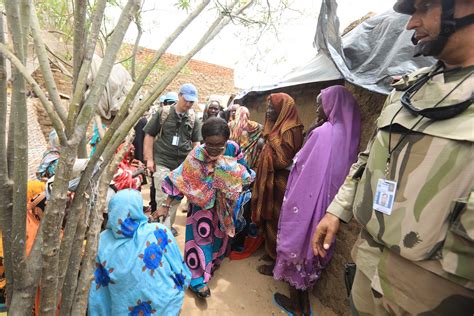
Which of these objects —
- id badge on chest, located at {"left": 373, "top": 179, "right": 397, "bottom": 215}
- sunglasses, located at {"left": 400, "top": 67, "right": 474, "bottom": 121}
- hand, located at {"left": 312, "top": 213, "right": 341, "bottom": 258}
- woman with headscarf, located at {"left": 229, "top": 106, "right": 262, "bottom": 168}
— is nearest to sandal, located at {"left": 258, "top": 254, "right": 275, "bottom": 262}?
woman with headscarf, located at {"left": 229, "top": 106, "right": 262, "bottom": 168}

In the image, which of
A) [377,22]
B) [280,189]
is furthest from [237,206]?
[377,22]

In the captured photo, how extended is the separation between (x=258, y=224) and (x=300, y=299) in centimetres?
95

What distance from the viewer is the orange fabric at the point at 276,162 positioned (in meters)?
2.83

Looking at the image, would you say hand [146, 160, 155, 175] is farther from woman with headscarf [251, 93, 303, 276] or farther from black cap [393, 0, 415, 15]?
black cap [393, 0, 415, 15]

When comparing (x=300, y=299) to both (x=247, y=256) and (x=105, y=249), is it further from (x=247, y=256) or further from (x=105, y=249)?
(x=105, y=249)

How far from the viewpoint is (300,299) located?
8.23ft

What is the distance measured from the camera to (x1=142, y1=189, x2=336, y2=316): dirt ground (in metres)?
2.46

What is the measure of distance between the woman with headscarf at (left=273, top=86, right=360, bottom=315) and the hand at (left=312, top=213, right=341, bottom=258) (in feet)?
2.41

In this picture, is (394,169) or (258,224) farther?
(258,224)

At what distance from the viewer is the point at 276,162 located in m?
2.82

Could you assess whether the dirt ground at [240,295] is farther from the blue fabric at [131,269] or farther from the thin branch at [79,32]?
the thin branch at [79,32]

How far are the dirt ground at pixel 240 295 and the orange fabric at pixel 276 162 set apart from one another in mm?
359

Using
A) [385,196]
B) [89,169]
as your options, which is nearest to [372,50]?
[385,196]

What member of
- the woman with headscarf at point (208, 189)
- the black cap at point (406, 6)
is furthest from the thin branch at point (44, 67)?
the woman with headscarf at point (208, 189)
